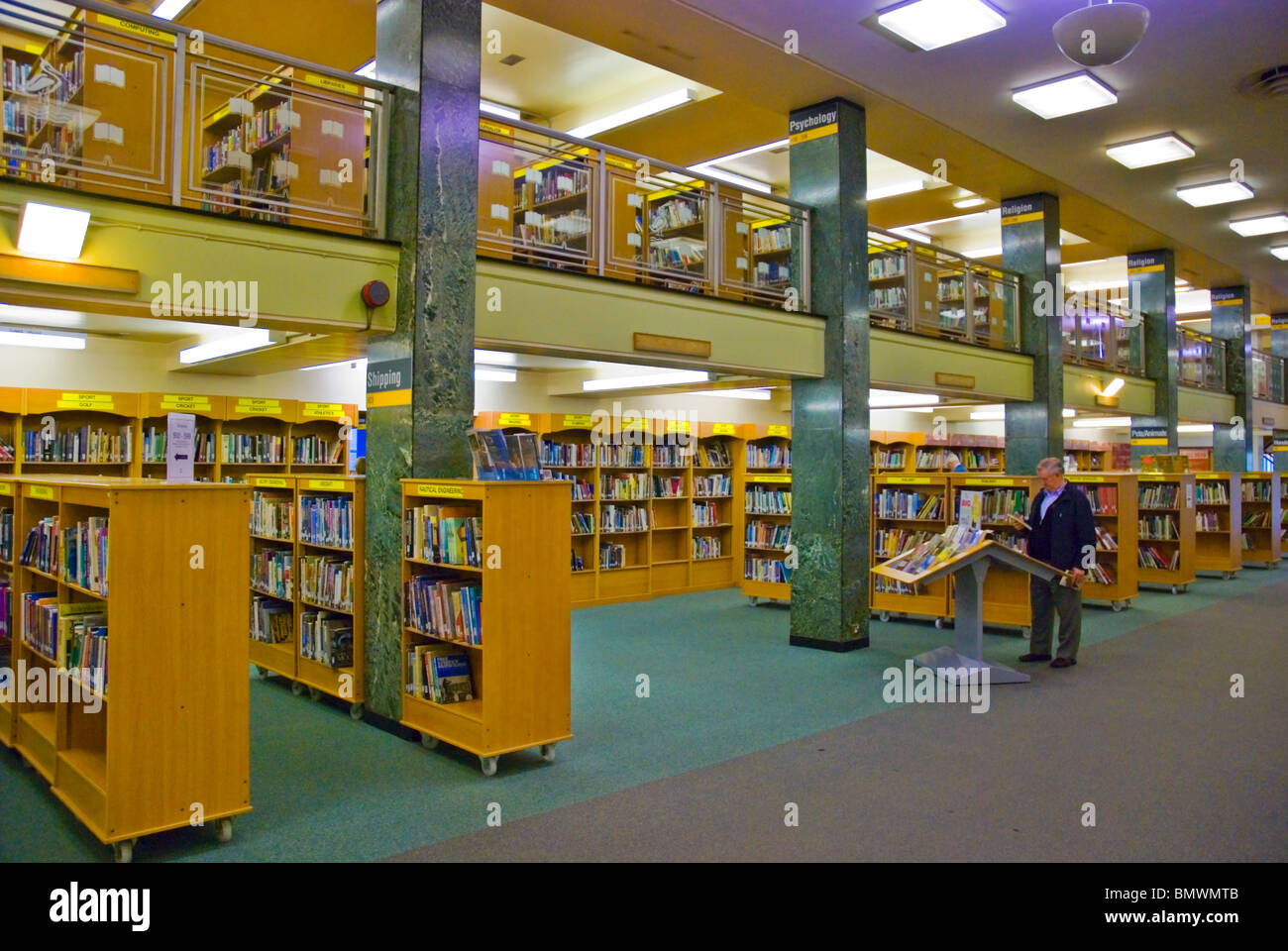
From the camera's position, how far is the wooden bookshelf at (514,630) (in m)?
5.07

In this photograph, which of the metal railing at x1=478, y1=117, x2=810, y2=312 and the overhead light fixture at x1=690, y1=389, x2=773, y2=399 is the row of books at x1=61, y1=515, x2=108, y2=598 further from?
the overhead light fixture at x1=690, y1=389, x2=773, y2=399

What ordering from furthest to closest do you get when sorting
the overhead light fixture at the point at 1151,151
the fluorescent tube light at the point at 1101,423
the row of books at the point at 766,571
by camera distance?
the fluorescent tube light at the point at 1101,423
the row of books at the point at 766,571
the overhead light fixture at the point at 1151,151

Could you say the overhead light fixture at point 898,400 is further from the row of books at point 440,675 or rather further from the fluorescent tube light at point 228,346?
the row of books at point 440,675

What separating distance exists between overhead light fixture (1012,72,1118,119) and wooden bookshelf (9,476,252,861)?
7.78 meters

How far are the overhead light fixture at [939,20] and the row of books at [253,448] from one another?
7.60 m

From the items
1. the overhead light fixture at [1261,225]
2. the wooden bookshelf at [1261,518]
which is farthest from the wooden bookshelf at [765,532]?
the wooden bookshelf at [1261,518]

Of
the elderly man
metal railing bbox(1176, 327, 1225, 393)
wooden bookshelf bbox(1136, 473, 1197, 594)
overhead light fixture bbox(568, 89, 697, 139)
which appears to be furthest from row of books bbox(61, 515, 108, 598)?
metal railing bbox(1176, 327, 1225, 393)

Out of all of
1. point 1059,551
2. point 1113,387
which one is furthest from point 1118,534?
point 1059,551

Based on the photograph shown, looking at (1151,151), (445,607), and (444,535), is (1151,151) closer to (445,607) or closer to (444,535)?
(444,535)

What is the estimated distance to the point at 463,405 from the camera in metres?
5.90

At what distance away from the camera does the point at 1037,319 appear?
11492 mm
